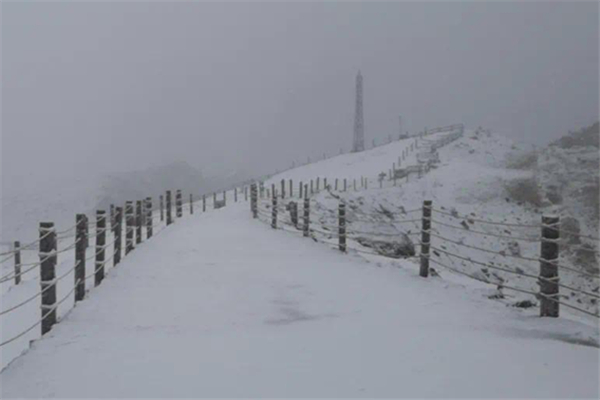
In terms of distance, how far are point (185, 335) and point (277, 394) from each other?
203 cm

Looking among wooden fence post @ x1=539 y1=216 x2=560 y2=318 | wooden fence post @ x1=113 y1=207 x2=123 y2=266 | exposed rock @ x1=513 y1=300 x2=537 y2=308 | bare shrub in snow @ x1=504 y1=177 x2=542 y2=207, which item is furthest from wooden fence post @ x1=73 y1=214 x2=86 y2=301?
bare shrub in snow @ x1=504 y1=177 x2=542 y2=207

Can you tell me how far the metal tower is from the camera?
70250 mm

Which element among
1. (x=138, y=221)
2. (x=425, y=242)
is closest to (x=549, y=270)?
(x=425, y=242)

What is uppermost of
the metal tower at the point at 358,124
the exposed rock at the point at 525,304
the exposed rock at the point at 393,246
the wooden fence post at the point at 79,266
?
the metal tower at the point at 358,124

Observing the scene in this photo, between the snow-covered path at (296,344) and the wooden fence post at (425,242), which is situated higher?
the wooden fence post at (425,242)

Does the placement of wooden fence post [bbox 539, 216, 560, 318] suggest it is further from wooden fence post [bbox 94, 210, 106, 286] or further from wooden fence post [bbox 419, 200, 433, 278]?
wooden fence post [bbox 94, 210, 106, 286]

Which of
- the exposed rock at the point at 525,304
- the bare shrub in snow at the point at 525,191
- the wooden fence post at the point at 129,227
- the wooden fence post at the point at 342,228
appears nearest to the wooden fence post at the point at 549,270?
the exposed rock at the point at 525,304

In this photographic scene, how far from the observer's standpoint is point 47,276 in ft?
21.8

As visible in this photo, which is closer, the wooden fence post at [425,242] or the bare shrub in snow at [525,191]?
the wooden fence post at [425,242]

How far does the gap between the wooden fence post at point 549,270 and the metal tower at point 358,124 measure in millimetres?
62332

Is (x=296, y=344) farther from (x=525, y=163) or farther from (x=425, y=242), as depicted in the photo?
(x=525, y=163)

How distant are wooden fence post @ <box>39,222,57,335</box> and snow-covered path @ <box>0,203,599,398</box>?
0.68 ft

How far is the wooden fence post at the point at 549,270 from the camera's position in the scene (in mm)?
7094

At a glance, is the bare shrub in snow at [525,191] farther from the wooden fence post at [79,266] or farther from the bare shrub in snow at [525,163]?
the wooden fence post at [79,266]
